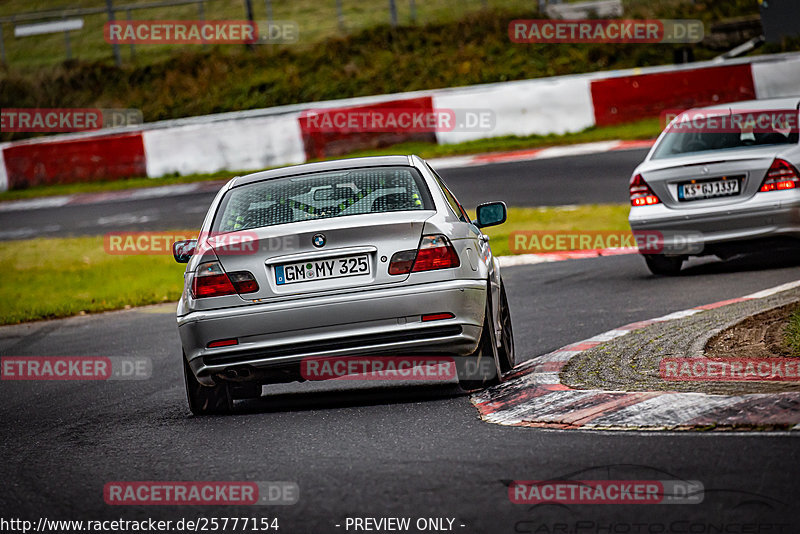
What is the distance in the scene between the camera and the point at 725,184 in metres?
11.3

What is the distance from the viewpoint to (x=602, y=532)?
4.22 meters

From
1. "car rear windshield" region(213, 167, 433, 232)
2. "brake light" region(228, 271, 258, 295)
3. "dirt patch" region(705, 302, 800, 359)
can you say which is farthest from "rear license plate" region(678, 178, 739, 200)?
"brake light" region(228, 271, 258, 295)

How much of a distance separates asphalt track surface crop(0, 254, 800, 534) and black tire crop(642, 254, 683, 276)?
10.0 ft

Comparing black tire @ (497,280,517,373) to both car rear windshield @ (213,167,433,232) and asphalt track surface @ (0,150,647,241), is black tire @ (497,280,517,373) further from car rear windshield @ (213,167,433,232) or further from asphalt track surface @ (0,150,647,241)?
asphalt track surface @ (0,150,647,241)

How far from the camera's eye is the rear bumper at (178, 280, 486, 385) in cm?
674

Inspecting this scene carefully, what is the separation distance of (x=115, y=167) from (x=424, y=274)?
66.6ft

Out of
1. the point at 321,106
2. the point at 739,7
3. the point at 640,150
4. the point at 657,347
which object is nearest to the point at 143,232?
the point at 321,106

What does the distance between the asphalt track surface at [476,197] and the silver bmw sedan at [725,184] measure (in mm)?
6134

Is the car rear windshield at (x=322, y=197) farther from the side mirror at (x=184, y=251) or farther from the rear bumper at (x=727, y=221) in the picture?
the rear bumper at (x=727, y=221)

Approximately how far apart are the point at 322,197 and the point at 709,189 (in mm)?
5225

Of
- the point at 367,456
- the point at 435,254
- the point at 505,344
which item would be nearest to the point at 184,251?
the point at 435,254

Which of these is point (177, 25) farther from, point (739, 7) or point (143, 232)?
point (143, 232)

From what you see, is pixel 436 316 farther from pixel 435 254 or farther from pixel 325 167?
pixel 325 167

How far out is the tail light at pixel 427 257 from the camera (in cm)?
680
